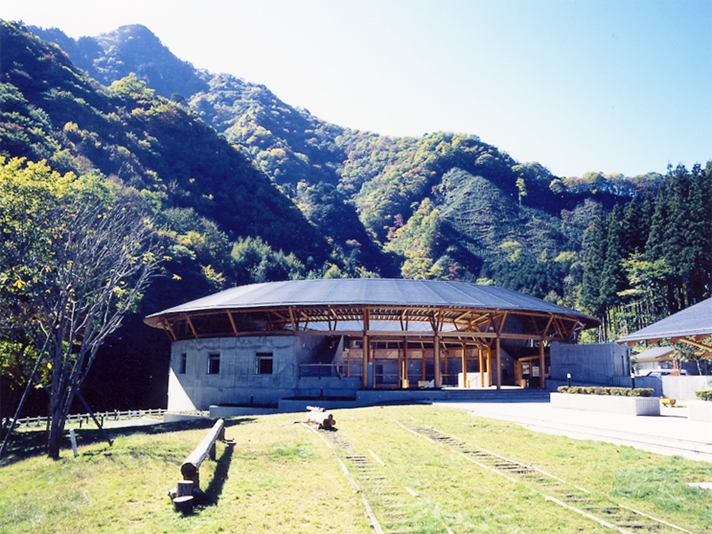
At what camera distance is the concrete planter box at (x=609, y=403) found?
1855 cm

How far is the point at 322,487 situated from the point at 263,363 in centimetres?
2028

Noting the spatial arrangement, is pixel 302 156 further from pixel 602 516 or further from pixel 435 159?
pixel 602 516

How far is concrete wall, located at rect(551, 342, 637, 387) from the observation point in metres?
31.8

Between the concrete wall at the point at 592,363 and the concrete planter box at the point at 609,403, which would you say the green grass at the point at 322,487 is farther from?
the concrete wall at the point at 592,363

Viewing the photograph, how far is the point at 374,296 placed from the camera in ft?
95.3

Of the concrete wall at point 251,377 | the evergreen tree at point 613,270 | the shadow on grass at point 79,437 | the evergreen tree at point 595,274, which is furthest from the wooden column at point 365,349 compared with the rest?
the evergreen tree at point 595,274

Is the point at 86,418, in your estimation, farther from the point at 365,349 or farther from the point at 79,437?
the point at 365,349

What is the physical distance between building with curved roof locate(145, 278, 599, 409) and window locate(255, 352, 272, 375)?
5 cm

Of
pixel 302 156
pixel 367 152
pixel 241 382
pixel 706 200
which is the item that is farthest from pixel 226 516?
pixel 367 152

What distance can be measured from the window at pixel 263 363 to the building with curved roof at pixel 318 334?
0.17 feet

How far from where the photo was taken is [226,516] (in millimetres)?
8398

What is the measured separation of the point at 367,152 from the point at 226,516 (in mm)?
167166

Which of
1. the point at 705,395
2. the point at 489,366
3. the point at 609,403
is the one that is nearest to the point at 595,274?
the point at 489,366

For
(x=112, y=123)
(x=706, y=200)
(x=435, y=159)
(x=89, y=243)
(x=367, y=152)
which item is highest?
(x=367, y=152)
